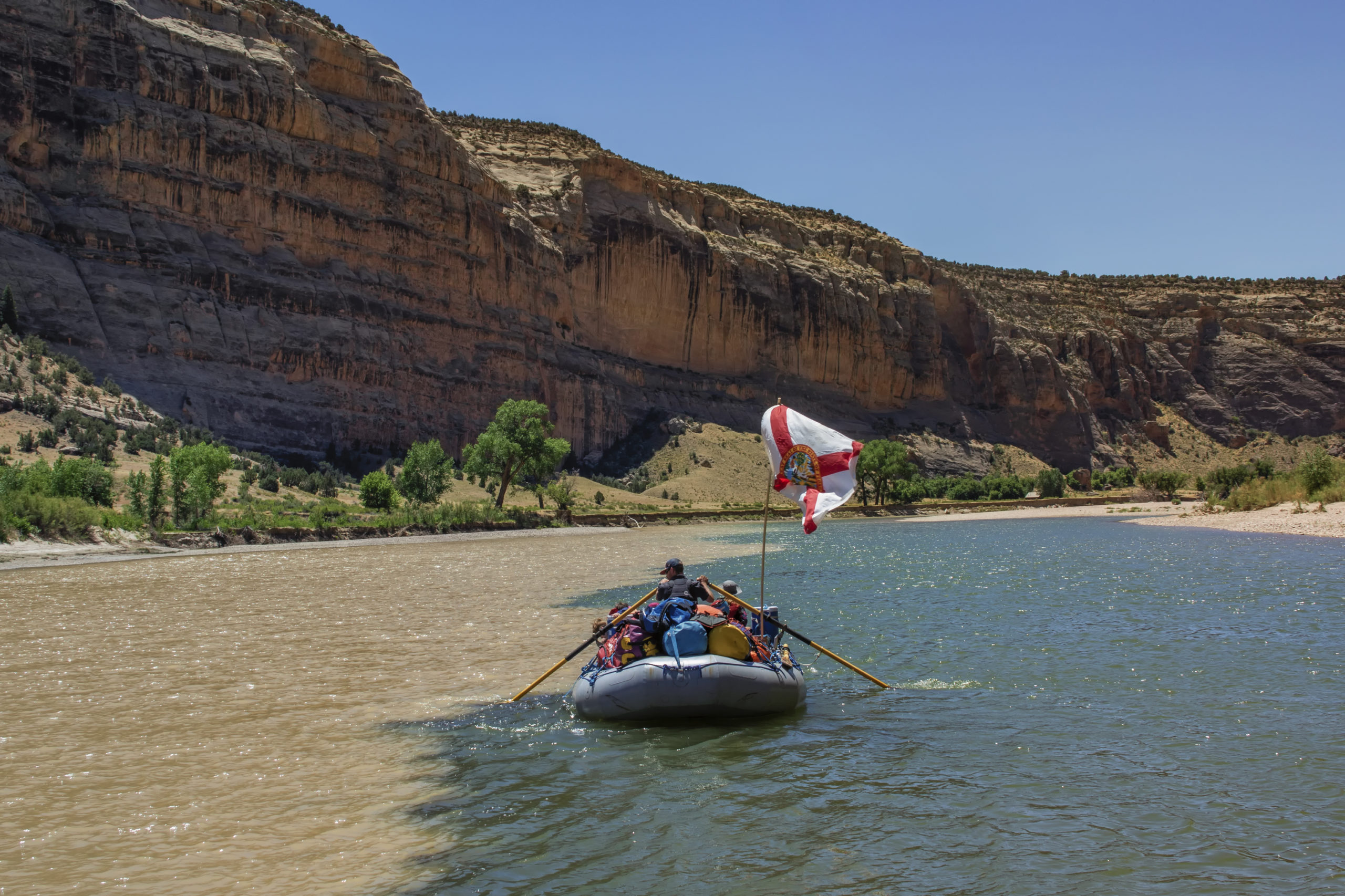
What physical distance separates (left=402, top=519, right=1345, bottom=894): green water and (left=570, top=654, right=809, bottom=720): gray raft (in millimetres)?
258

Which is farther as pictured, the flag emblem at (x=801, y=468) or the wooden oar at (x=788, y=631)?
the wooden oar at (x=788, y=631)

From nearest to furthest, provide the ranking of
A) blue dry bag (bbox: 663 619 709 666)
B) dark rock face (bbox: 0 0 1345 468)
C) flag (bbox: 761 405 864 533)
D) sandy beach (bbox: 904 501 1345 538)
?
blue dry bag (bbox: 663 619 709 666), flag (bbox: 761 405 864 533), sandy beach (bbox: 904 501 1345 538), dark rock face (bbox: 0 0 1345 468)

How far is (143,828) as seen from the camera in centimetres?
805

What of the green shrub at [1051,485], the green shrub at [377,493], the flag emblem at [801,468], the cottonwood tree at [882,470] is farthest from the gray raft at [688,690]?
the green shrub at [1051,485]

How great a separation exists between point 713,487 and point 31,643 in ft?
248

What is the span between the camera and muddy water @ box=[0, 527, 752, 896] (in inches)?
295

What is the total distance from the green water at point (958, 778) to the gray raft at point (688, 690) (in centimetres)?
26

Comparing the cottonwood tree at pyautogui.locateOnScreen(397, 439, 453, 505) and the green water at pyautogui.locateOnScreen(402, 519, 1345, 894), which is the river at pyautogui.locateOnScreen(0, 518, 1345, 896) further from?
the cottonwood tree at pyautogui.locateOnScreen(397, 439, 453, 505)

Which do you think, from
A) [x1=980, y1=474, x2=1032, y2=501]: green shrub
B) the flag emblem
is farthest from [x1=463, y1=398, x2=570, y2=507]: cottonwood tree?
[x1=980, y1=474, x2=1032, y2=501]: green shrub

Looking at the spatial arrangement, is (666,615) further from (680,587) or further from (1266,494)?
(1266,494)

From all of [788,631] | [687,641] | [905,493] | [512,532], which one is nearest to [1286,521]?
[788,631]

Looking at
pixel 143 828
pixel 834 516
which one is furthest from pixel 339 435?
pixel 143 828

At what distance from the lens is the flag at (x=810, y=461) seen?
501 inches

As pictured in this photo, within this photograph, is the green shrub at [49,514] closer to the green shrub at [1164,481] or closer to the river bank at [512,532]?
the river bank at [512,532]
